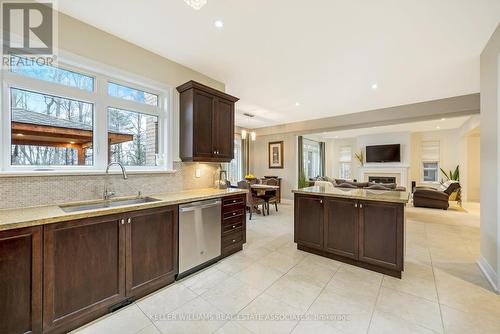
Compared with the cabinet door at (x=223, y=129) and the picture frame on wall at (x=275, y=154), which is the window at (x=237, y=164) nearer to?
Answer: the picture frame on wall at (x=275, y=154)

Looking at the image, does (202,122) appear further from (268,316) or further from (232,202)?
(268,316)

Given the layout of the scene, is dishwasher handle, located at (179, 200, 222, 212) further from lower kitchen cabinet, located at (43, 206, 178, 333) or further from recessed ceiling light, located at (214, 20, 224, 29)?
recessed ceiling light, located at (214, 20, 224, 29)

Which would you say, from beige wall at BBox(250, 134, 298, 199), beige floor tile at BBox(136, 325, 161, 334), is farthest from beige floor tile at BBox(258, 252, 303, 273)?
beige wall at BBox(250, 134, 298, 199)

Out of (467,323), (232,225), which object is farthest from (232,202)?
(467,323)

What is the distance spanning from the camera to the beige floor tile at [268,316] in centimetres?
169

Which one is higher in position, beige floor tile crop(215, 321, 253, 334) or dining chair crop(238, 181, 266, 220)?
dining chair crop(238, 181, 266, 220)

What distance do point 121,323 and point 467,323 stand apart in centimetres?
285

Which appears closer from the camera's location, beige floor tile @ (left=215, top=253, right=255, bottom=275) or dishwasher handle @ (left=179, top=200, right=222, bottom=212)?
dishwasher handle @ (left=179, top=200, right=222, bottom=212)

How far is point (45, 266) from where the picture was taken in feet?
4.98

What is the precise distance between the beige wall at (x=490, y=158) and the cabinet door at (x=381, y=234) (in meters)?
0.90

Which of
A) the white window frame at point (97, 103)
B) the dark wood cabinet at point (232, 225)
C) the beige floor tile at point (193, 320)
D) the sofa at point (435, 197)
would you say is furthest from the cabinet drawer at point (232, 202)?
the sofa at point (435, 197)

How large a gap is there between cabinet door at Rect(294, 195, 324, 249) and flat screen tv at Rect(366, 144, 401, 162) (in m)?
7.23

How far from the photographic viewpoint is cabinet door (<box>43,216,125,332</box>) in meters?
Answer: 1.55

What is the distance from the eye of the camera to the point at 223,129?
3.33m
